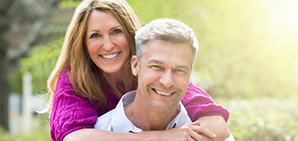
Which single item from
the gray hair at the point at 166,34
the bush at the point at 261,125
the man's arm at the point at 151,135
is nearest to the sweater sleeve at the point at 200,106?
the man's arm at the point at 151,135

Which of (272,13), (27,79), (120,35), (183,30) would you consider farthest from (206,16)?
(27,79)

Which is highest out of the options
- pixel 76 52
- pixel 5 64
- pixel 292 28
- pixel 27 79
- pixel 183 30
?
pixel 183 30

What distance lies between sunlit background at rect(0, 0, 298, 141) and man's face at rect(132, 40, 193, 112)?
314 cm

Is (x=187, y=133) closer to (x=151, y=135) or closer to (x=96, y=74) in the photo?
(x=151, y=135)

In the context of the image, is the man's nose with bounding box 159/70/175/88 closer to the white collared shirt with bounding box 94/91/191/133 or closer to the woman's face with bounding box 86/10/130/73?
the white collared shirt with bounding box 94/91/191/133

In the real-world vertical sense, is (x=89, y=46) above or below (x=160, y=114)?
above

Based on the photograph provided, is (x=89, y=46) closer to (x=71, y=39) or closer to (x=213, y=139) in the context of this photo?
(x=71, y=39)

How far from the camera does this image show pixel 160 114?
8.02 ft

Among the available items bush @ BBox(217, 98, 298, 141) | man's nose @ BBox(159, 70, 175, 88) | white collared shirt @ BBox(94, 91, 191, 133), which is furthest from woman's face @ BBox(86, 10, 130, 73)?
bush @ BBox(217, 98, 298, 141)

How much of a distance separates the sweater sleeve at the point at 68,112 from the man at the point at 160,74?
26 cm

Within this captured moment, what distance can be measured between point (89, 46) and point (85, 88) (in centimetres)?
32

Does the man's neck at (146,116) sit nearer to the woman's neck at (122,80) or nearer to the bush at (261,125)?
the woman's neck at (122,80)

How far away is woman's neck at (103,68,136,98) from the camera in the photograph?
3.19 metres

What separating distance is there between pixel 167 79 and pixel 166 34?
271mm
